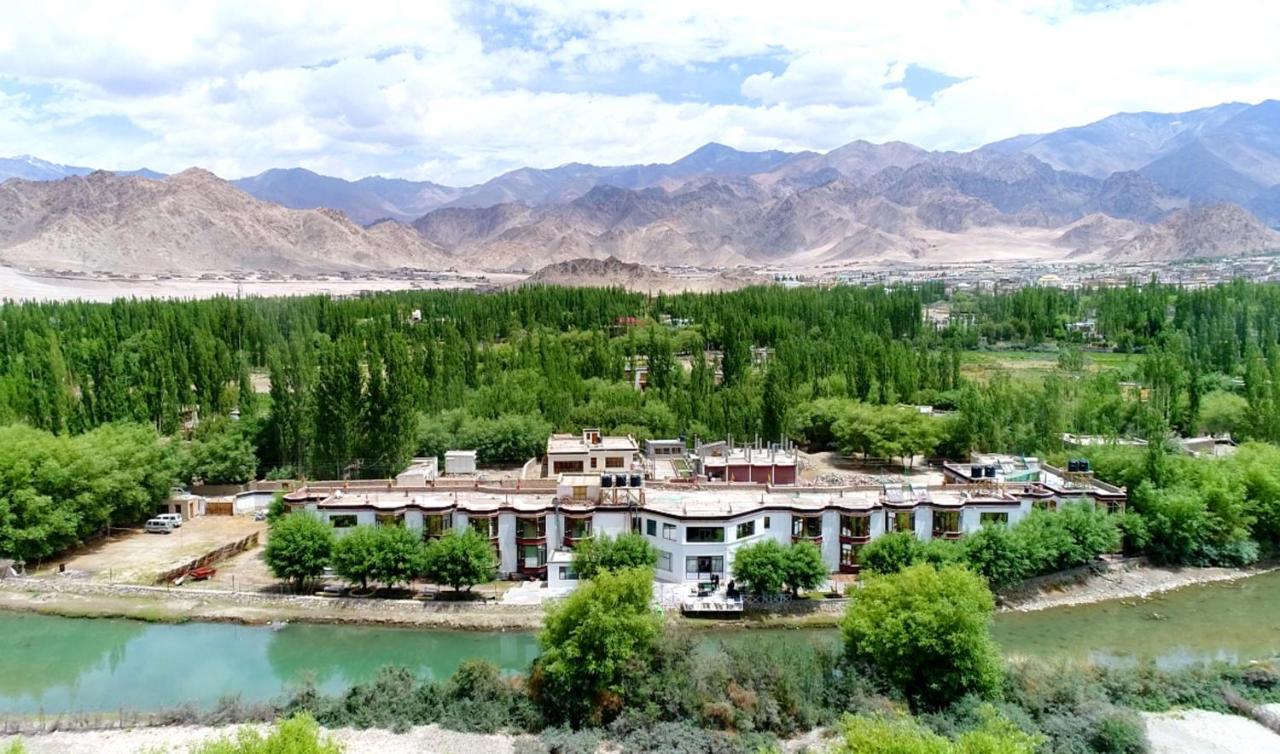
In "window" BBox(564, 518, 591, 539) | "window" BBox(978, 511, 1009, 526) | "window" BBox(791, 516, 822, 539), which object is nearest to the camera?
"window" BBox(564, 518, 591, 539)

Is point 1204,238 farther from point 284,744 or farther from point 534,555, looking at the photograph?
point 284,744

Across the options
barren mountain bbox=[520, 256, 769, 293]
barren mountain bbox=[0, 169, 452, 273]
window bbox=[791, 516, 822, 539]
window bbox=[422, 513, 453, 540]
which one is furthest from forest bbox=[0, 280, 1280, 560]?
barren mountain bbox=[0, 169, 452, 273]

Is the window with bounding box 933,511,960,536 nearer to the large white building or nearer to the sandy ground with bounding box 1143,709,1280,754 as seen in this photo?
the large white building

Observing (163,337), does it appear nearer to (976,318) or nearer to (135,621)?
(135,621)


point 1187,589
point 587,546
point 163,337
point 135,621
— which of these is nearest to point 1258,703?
point 1187,589

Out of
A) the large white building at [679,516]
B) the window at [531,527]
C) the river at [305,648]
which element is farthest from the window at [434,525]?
the river at [305,648]

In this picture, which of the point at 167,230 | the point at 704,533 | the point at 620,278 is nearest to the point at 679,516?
the point at 704,533
